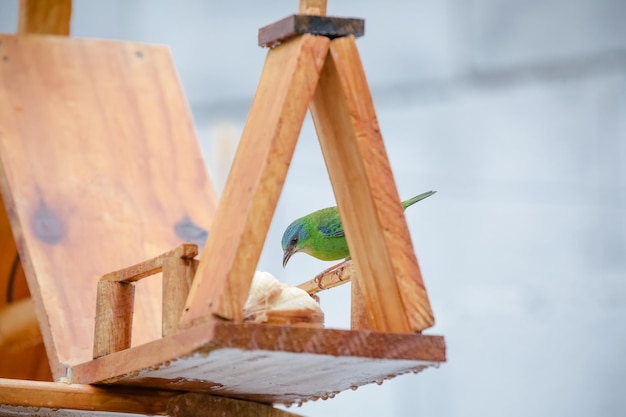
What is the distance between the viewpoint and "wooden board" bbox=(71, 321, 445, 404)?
1149 mm

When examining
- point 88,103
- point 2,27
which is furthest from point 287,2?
point 88,103

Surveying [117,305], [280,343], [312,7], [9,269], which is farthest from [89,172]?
[280,343]

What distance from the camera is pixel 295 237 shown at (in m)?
2.66

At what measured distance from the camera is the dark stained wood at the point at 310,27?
1265 millimetres

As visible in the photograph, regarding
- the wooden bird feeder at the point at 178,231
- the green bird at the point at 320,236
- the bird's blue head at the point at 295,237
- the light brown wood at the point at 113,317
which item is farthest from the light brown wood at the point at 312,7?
the bird's blue head at the point at 295,237

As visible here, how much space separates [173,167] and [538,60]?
218 centimetres

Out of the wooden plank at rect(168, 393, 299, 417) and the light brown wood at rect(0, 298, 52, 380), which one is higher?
the light brown wood at rect(0, 298, 52, 380)

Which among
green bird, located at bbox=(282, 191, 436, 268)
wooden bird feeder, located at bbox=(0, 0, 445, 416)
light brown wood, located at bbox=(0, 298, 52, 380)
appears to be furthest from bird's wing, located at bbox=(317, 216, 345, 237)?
light brown wood, located at bbox=(0, 298, 52, 380)

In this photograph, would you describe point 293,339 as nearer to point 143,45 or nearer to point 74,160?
point 74,160

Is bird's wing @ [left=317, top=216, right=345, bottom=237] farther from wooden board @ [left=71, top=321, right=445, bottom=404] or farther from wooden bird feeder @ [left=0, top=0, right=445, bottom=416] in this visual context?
wooden board @ [left=71, top=321, right=445, bottom=404]

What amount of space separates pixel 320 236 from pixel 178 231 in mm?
494

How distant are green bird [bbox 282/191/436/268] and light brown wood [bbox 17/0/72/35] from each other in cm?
70

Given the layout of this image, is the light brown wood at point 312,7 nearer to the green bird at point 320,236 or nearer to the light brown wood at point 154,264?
the light brown wood at point 154,264

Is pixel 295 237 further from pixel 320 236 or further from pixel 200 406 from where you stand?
pixel 200 406
